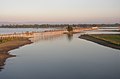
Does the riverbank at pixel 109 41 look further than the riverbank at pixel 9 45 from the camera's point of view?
Yes

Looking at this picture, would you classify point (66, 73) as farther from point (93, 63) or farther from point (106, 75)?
point (93, 63)

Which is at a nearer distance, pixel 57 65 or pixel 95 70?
pixel 95 70

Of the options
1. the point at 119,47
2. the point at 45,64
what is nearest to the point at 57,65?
the point at 45,64

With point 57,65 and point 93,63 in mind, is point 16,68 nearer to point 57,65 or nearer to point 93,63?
point 57,65

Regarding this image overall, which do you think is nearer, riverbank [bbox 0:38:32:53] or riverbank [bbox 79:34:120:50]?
riverbank [bbox 0:38:32:53]

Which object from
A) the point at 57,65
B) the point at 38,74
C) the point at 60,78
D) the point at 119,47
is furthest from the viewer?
the point at 119,47

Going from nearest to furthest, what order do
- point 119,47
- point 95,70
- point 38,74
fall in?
point 38,74
point 95,70
point 119,47

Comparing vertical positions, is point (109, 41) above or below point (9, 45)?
below

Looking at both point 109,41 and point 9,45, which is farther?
point 109,41

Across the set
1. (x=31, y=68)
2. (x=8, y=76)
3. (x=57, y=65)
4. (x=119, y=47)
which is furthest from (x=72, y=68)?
(x=119, y=47)
